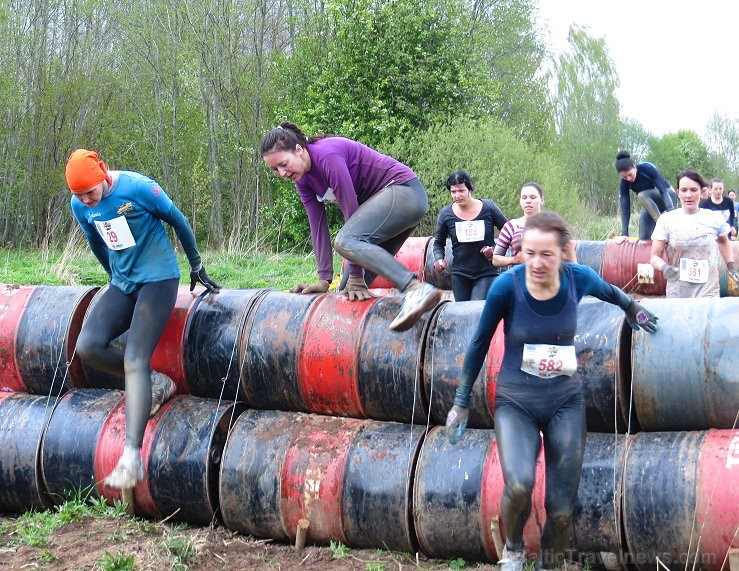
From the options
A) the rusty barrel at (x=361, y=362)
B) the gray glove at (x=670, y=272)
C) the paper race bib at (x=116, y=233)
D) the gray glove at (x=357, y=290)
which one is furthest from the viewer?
the gray glove at (x=670, y=272)

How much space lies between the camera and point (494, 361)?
460cm

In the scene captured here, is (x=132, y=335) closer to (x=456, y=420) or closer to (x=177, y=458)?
(x=177, y=458)

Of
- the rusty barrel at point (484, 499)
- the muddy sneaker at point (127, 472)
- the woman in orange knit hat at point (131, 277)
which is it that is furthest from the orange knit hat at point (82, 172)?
the rusty barrel at point (484, 499)

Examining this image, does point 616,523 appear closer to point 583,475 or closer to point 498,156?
point 583,475

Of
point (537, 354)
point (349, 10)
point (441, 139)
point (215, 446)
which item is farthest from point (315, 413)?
point (349, 10)

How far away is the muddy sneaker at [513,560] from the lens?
3746mm

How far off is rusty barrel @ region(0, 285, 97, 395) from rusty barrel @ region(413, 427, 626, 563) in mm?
2638

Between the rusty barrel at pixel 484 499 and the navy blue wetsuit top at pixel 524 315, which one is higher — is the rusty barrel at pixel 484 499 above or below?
below

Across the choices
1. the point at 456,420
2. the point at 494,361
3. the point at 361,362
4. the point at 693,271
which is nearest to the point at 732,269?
the point at 693,271

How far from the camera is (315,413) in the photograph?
17.0 feet

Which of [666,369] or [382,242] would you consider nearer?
[666,369]

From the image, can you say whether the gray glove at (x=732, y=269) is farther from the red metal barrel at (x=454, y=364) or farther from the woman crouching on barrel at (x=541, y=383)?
the woman crouching on barrel at (x=541, y=383)

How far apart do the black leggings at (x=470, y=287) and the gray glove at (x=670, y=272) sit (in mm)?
1420

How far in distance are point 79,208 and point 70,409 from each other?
1.37 meters
